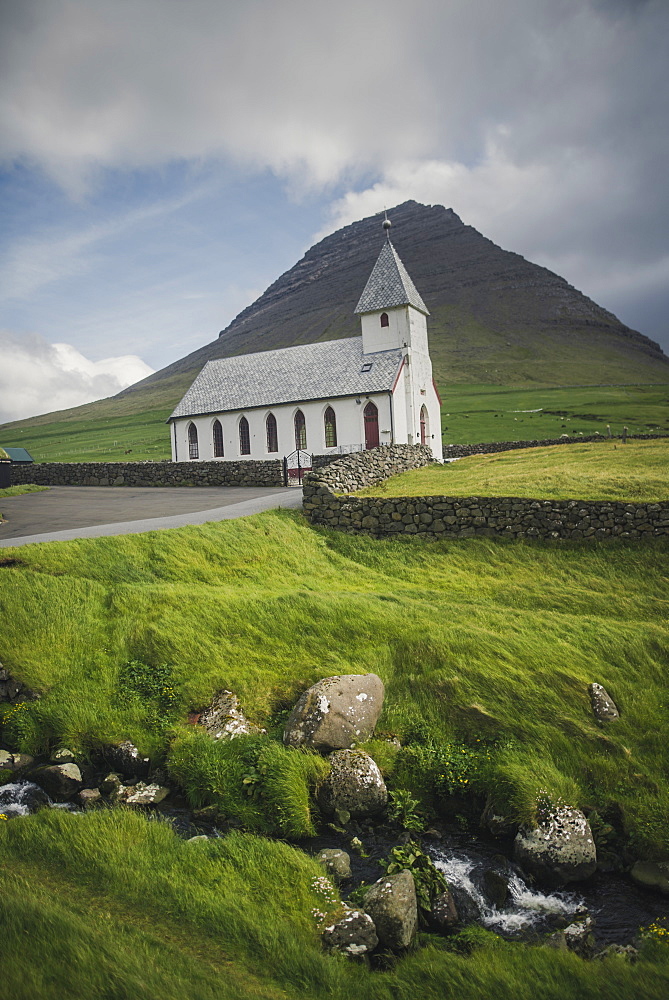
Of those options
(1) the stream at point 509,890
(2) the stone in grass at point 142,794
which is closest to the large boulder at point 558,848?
(1) the stream at point 509,890

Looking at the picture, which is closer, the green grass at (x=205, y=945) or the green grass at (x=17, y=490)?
the green grass at (x=205, y=945)

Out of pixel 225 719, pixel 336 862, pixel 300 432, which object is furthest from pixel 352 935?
pixel 300 432

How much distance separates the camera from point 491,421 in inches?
2867

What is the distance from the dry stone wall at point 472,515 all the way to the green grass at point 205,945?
440 inches

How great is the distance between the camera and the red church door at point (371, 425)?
3906cm

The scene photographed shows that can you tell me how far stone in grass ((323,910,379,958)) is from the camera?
5777mm

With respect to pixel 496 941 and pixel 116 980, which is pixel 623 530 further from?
pixel 116 980

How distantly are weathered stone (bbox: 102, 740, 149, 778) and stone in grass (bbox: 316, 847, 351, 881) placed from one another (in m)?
3.27

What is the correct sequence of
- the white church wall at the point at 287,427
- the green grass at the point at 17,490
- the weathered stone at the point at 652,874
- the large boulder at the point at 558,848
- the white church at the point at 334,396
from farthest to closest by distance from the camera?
1. the white church at the point at 334,396
2. the white church wall at the point at 287,427
3. the green grass at the point at 17,490
4. the large boulder at the point at 558,848
5. the weathered stone at the point at 652,874

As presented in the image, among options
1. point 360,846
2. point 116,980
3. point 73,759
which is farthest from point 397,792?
point 73,759

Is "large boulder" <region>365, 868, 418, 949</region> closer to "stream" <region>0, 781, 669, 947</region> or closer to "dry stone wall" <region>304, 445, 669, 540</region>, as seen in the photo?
"stream" <region>0, 781, 669, 947</region>

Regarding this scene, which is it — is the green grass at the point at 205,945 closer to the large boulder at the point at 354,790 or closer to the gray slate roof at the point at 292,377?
the large boulder at the point at 354,790

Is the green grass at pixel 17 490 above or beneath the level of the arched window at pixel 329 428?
beneath

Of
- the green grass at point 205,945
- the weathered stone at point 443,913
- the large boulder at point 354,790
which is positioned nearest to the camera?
the green grass at point 205,945
